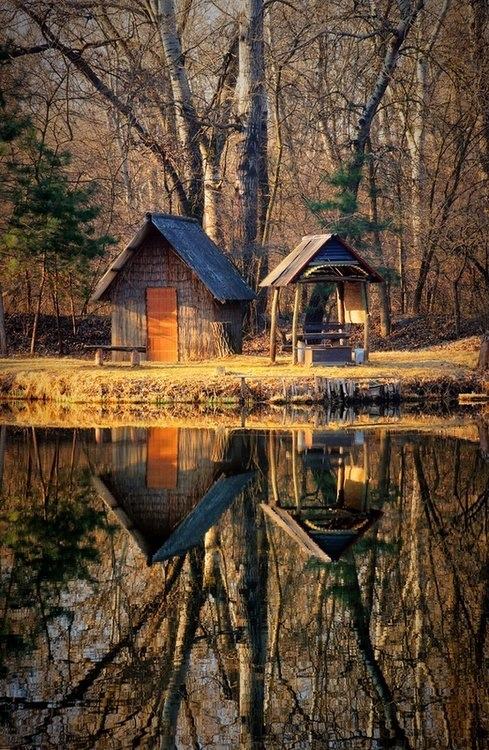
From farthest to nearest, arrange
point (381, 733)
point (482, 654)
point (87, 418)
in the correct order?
point (87, 418), point (482, 654), point (381, 733)

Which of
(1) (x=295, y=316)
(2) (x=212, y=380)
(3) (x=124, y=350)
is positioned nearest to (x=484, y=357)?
(1) (x=295, y=316)

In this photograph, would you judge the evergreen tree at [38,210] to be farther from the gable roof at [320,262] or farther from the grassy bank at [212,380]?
the gable roof at [320,262]

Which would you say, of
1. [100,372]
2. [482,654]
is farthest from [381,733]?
[100,372]

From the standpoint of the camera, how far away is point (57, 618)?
10203mm

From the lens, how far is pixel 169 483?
661 inches

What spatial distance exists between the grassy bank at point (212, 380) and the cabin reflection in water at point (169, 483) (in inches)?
110

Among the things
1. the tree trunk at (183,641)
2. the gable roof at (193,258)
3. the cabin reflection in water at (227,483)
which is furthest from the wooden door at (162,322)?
the tree trunk at (183,641)

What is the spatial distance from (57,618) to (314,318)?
25428 millimetres

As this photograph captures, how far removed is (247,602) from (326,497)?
5055 millimetres

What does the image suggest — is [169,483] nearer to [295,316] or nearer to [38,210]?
[295,316]

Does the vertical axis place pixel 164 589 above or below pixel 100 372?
below

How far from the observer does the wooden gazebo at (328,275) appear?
2694 centimetres

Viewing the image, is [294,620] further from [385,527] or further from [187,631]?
[385,527]

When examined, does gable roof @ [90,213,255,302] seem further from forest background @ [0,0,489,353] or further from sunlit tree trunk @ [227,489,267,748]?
sunlit tree trunk @ [227,489,267,748]
